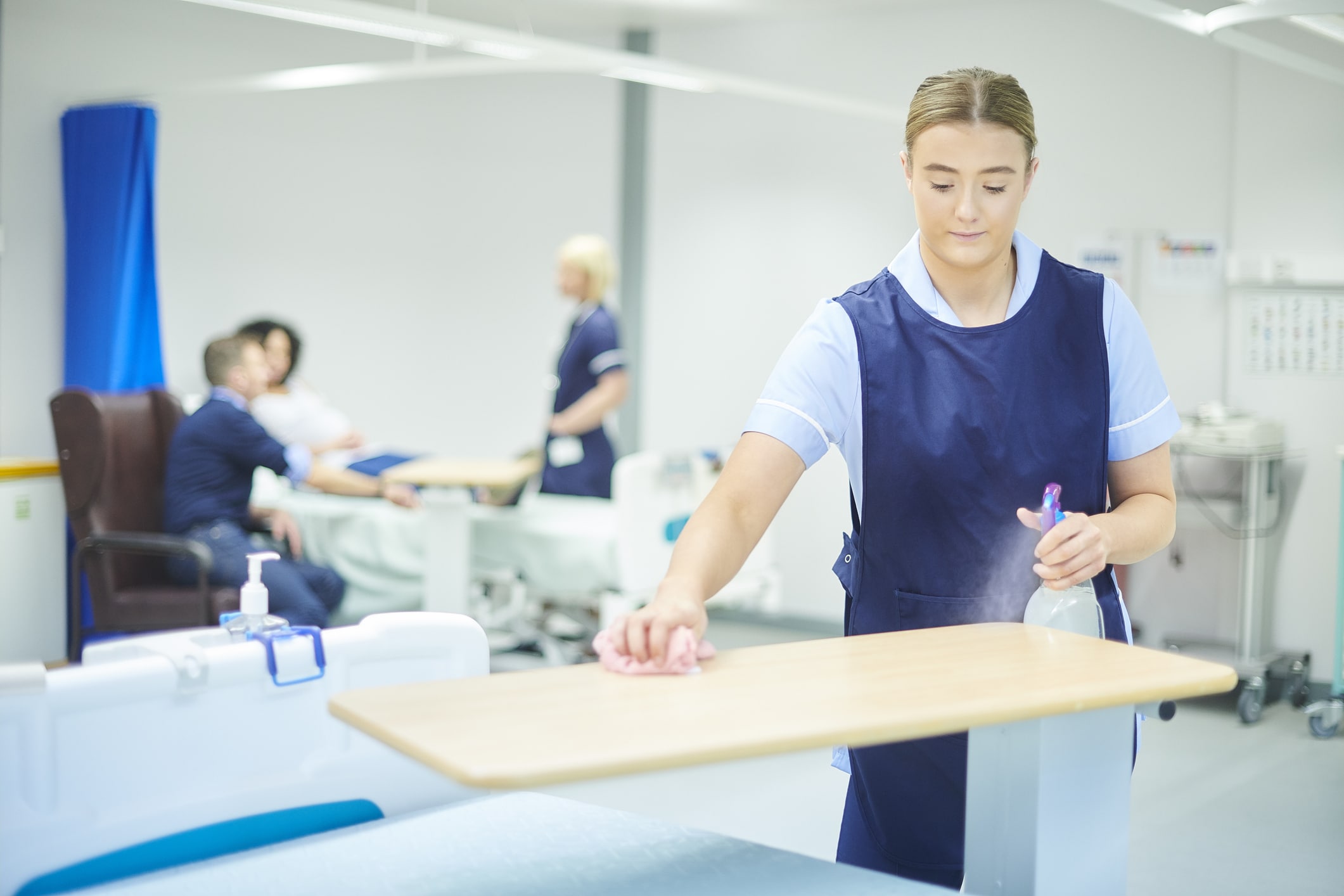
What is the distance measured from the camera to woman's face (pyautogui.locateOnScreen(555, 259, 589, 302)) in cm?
523

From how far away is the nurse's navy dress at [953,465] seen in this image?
5.06 feet

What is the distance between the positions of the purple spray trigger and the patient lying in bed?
4.14 m

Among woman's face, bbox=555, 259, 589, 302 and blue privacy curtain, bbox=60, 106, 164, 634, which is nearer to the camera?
blue privacy curtain, bbox=60, 106, 164, 634

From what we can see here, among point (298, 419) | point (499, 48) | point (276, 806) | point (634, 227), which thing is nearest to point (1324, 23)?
point (499, 48)

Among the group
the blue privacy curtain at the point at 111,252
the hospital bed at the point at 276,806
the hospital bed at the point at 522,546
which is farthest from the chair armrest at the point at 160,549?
the hospital bed at the point at 276,806

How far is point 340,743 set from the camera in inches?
62.8

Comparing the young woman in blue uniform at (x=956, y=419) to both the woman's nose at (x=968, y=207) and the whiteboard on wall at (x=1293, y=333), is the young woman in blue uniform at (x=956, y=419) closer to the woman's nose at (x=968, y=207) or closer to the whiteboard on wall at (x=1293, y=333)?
the woman's nose at (x=968, y=207)

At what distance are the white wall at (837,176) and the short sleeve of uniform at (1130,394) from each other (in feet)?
13.6

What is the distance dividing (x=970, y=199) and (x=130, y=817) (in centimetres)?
118

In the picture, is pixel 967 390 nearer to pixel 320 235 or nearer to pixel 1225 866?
pixel 1225 866

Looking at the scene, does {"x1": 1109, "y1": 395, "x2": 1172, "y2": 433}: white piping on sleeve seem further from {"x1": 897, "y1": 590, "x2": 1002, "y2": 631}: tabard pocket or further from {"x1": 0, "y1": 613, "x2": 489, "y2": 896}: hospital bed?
{"x1": 0, "y1": 613, "x2": 489, "y2": 896}: hospital bed

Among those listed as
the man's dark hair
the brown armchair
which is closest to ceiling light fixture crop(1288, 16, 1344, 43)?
the man's dark hair

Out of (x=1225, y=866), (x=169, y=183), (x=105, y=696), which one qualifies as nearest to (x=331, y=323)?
(x=169, y=183)

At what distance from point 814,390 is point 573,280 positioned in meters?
3.83
